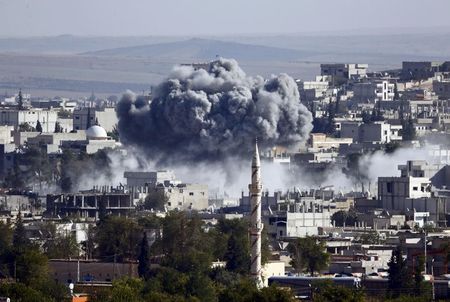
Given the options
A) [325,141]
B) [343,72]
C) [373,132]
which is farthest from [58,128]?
[343,72]

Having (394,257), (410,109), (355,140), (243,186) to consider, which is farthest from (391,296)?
(410,109)

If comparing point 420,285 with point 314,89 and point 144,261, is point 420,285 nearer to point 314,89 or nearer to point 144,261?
point 144,261

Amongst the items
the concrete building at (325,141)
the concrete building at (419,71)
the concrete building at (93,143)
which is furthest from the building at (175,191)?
the concrete building at (419,71)

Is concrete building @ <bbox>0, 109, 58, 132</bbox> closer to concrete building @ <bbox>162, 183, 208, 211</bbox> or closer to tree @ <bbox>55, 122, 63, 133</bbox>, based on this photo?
tree @ <bbox>55, 122, 63, 133</bbox>

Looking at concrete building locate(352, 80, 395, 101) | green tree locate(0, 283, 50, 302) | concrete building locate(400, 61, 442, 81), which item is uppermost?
concrete building locate(400, 61, 442, 81)

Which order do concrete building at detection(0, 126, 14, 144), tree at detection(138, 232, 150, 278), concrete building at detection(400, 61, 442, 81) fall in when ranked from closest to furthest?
1. tree at detection(138, 232, 150, 278)
2. concrete building at detection(0, 126, 14, 144)
3. concrete building at detection(400, 61, 442, 81)

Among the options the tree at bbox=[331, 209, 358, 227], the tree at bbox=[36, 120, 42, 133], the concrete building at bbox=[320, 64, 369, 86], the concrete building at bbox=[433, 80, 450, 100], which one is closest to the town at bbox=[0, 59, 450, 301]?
the tree at bbox=[331, 209, 358, 227]

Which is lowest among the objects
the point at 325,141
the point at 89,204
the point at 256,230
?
the point at 256,230
